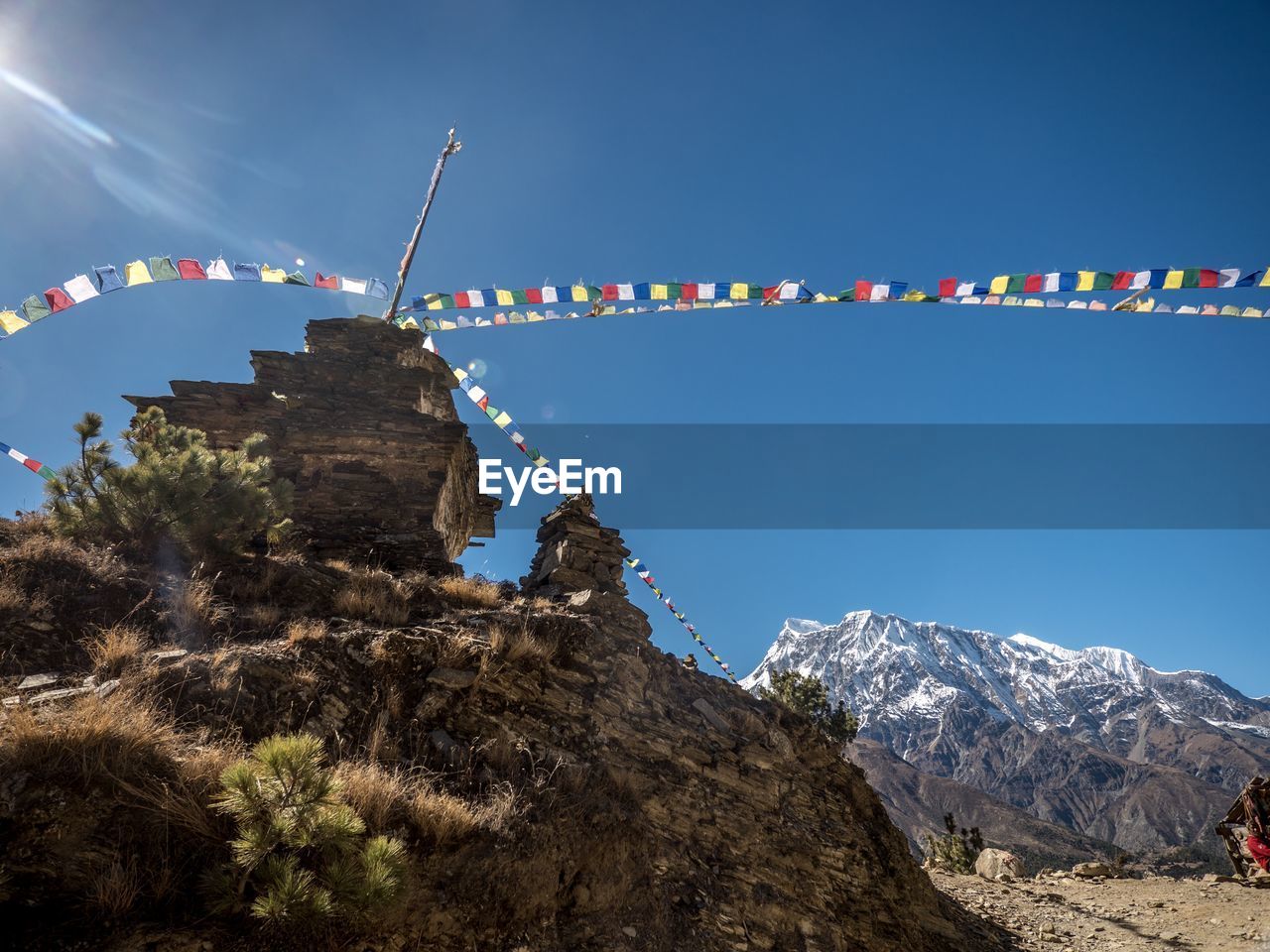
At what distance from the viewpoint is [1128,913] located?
37.8 feet

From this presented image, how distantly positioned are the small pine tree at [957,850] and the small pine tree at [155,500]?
2138cm

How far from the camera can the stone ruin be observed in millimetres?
12391

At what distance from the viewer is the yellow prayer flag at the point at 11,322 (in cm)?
1218

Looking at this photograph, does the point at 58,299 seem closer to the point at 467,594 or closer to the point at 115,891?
the point at 467,594

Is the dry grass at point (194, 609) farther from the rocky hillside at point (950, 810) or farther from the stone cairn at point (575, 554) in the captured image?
the rocky hillside at point (950, 810)

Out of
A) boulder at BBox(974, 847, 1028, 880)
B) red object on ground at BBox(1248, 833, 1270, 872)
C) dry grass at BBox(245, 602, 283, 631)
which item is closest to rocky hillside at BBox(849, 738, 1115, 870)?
boulder at BBox(974, 847, 1028, 880)

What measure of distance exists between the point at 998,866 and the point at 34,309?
26.6 meters

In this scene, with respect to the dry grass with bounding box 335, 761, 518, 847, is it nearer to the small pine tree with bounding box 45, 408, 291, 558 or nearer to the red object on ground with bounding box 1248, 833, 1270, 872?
the small pine tree with bounding box 45, 408, 291, 558

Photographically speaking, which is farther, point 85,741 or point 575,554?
point 575,554

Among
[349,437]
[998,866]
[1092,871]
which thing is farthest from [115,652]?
[1092,871]

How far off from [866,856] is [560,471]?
11.8 metres

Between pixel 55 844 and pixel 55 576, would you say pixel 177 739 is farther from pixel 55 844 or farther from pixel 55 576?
pixel 55 576

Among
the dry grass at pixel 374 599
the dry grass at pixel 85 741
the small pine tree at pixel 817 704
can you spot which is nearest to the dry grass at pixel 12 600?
the dry grass at pixel 85 741

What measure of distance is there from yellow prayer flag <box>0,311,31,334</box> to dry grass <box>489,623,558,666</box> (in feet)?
41.1
